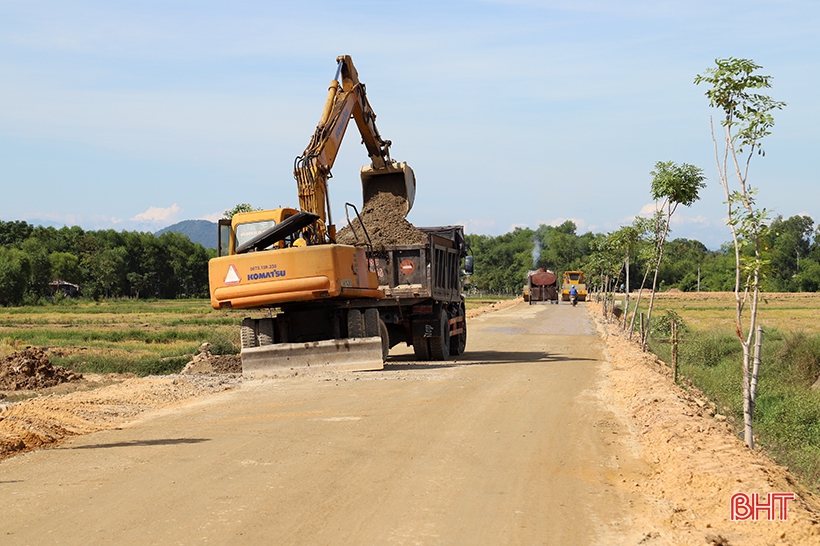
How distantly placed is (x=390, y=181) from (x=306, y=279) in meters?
5.11

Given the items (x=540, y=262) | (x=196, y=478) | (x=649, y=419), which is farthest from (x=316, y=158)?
(x=540, y=262)

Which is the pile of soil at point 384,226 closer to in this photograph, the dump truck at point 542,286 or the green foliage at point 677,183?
the green foliage at point 677,183

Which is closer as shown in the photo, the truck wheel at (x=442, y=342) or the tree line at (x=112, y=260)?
the truck wheel at (x=442, y=342)

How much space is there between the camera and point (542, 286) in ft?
242

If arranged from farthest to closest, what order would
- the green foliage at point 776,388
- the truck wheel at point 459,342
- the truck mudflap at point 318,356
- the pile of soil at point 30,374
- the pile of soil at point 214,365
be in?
the truck wheel at point 459,342 < the pile of soil at point 214,365 < the pile of soil at point 30,374 < the truck mudflap at point 318,356 < the green foliage at point 776,388

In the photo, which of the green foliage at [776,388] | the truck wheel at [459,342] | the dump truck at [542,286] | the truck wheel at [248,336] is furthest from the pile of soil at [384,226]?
the dump truck at [542,286]

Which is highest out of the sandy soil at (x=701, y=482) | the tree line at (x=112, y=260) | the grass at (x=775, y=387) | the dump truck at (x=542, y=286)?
the tree line at (x=112, y=260)

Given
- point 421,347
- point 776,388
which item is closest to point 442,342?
point 421,347

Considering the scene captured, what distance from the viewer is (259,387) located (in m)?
14.9

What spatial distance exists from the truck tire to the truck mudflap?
441 mm

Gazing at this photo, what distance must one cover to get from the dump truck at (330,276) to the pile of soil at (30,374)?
5.55 m

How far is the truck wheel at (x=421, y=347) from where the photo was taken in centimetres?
1984

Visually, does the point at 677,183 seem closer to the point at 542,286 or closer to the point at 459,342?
the point at 459,342

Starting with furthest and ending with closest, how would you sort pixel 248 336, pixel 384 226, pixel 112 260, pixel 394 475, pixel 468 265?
1. pixel 112 260
2. pixel 468 265
3. pixel 384 226
4. pixel 248 336
5. pixel 394 475
